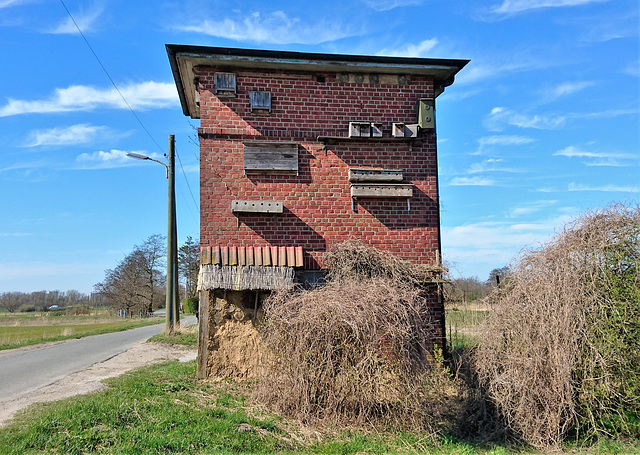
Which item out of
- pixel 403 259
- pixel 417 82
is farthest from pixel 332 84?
pixel 403 259

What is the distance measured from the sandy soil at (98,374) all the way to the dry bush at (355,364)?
164 inches

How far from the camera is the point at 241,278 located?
9.48 m

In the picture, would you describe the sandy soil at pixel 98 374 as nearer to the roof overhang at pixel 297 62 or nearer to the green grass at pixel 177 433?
the green grass at pixel 177 433

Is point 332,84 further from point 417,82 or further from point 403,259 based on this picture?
point 403,259

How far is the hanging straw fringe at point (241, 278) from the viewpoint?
939 cm

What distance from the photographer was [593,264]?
285 inches

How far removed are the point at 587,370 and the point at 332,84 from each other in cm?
718

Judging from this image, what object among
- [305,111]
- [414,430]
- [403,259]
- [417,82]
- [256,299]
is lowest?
[414,430]

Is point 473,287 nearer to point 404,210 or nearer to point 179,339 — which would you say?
point 404,210

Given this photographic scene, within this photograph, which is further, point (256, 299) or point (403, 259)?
point (403, 259)

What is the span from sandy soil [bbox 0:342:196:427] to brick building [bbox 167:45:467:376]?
301 cm

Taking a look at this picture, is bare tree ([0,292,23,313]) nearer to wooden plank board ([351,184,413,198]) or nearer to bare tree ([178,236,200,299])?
bare tree ([178,236,200,299])

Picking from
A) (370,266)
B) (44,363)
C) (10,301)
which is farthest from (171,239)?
(10,301)

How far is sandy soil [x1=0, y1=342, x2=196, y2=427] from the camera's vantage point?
28.0 feet
